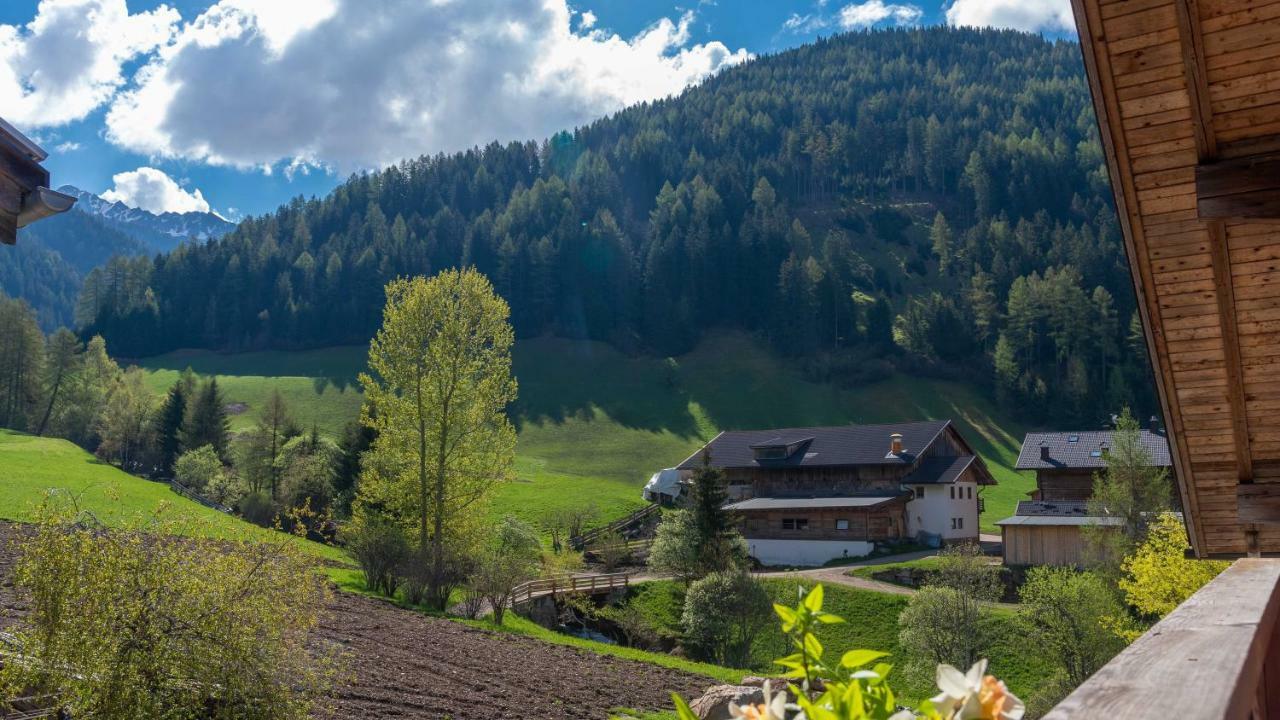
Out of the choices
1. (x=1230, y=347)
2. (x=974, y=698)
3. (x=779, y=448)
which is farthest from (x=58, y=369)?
(x=974, y=698)

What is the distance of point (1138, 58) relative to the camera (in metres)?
5.36

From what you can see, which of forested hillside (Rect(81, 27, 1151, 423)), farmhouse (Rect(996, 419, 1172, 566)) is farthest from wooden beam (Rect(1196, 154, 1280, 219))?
forested hillside (Rect(81, 27, 1151, 423))

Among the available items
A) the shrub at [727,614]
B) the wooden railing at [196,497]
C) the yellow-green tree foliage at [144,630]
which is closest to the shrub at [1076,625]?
the shrub at [727,614]

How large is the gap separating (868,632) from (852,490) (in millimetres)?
22560

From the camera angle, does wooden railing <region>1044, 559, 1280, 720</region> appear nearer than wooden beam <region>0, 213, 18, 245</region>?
Yes

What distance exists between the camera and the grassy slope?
84.8 metres

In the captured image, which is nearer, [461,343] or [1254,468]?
[1254,468]

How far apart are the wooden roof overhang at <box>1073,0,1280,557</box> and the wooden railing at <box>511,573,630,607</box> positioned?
95.4ft

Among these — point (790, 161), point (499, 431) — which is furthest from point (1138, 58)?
point (790, 161)

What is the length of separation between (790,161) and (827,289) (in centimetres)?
5124

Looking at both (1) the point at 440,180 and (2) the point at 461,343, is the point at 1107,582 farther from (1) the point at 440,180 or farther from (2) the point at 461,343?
(1) the point at 440,180

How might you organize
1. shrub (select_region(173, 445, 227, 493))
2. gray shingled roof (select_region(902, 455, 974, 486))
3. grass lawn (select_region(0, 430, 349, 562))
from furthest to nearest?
shrub (select_region(173, 445, 227, 493)) < gray shingled roof (select_region(902, 455, 974, 486)) < grass lawn (select_region(0, 430, 349, 562))

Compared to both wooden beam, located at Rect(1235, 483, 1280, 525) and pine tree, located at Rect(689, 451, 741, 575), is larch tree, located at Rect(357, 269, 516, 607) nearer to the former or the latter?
pine tree, located at Rect(689, 451, 741, 575)

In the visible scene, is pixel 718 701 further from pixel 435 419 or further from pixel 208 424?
pixel 208 424
